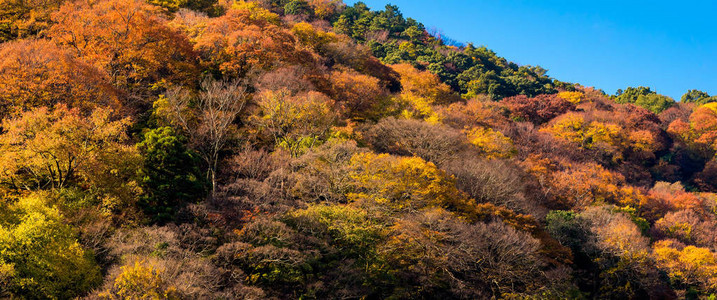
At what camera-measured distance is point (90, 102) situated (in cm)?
2680

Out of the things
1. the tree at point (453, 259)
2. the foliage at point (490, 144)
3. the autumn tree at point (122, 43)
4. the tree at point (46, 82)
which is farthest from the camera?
the foliage at point (490, 144)

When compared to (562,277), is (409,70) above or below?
above

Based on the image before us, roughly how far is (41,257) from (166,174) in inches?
331

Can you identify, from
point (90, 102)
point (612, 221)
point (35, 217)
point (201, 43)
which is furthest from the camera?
point (201, 43)

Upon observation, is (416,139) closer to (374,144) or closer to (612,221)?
(374,144)

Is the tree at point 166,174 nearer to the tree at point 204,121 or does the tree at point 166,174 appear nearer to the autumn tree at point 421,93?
the tree at point 204,121

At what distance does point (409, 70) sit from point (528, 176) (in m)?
28.2

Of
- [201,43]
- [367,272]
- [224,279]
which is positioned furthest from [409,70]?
[224,279]

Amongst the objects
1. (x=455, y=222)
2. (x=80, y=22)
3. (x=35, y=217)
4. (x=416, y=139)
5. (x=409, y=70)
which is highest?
(x=409, y=70)

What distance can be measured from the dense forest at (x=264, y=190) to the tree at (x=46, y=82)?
11 centimetres

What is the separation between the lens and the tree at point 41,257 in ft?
53.9

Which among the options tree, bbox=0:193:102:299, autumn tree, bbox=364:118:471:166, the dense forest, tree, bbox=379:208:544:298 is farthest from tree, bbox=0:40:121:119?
autumn tree, bbox=364:118:471:166

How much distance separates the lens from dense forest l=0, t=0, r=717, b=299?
19641mm

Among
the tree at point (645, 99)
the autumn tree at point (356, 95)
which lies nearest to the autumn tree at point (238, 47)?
the autumn tree at point (356, 95)
